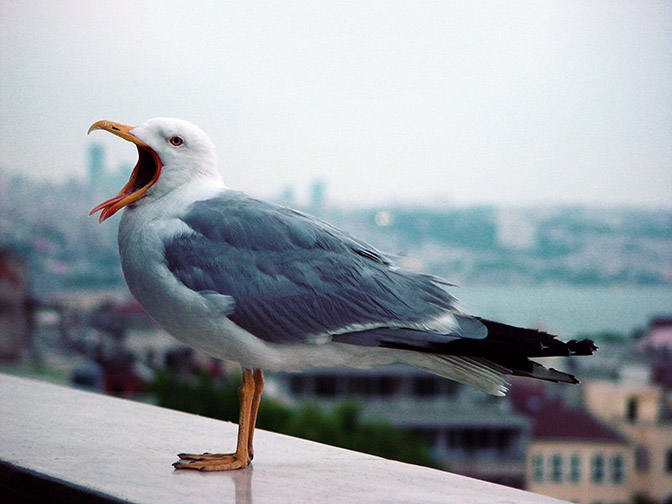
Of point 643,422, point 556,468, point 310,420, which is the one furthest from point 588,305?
point 310,420

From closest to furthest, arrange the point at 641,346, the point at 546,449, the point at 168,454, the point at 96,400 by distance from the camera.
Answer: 1. the point at 168,454
2. the point at 96,400
3. the point at 546,449
4. the point at 641,346

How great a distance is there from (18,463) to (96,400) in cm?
75

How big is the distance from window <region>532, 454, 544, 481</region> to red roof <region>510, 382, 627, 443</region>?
402 mm

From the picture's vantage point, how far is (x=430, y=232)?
19.5m

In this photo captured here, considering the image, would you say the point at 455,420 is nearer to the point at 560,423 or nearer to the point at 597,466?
the point at 560,423

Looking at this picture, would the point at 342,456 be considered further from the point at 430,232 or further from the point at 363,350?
the point at 430,232

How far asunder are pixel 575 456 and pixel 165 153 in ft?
65.0

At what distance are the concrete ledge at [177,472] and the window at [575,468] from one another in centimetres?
1926

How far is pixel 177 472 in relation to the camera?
1.42 meters

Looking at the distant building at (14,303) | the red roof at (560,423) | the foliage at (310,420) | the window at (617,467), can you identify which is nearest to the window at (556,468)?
the red roof at (560,423)

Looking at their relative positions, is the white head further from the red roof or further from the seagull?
the red roof

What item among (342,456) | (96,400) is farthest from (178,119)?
(96,400)

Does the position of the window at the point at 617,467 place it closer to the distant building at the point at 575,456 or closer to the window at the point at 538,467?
the distant building at the point at 575,456

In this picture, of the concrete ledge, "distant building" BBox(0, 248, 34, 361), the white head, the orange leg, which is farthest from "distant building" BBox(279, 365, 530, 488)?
the white head
